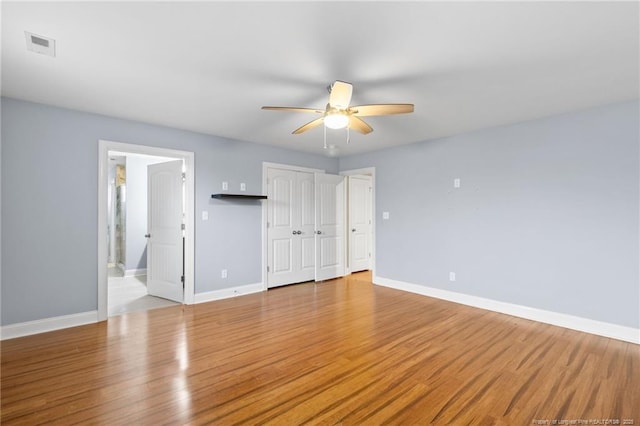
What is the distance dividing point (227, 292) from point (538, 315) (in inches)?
164

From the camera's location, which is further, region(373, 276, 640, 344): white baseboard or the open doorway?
the open doorway

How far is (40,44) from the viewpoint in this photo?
2109mm

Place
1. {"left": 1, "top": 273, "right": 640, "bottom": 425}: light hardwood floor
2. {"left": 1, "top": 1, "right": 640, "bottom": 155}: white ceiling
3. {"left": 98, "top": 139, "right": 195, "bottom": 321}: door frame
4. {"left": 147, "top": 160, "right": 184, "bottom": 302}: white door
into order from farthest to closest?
{"left": 147, "top": 160, "right": 184, "bottom": 302}: white door → {"left": 98, "top": 139, "right": 195, "bottom": 321}: door frame → {"left": 1, "top": 273, "right": 640, "bottom": 425}: light hardwood floor → {"left": 1, "top": 1, "right": 640, "bottom": 155}: white ceiling

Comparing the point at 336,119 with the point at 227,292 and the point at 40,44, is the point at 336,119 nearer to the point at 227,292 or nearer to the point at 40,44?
the point at 40,44

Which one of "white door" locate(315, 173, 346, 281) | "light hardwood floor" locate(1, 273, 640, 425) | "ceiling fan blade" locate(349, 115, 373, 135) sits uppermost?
"ceiling fan blade" locate(349, 115, 373, 135)

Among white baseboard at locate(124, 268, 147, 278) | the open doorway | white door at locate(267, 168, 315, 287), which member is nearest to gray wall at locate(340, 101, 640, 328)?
white door at locate(267, 168, 315, 287)

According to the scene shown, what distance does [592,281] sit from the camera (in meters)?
3.32

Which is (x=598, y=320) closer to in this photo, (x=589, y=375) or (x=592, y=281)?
(x=592, y=281)

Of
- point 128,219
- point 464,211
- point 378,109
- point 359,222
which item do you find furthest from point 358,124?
point 128,219

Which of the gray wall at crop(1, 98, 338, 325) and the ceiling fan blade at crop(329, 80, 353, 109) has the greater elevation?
the ceiling fan blade at crop(329, 80, 353, 109)

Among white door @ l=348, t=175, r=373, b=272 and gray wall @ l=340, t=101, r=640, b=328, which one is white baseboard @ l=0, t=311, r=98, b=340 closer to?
gray wall @ l=340, t=101, r=640, b=328

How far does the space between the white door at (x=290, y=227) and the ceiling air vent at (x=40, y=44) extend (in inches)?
127

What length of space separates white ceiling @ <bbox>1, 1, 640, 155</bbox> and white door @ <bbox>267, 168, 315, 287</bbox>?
6.45 ft

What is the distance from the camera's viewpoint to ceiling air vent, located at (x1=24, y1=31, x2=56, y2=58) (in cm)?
204
